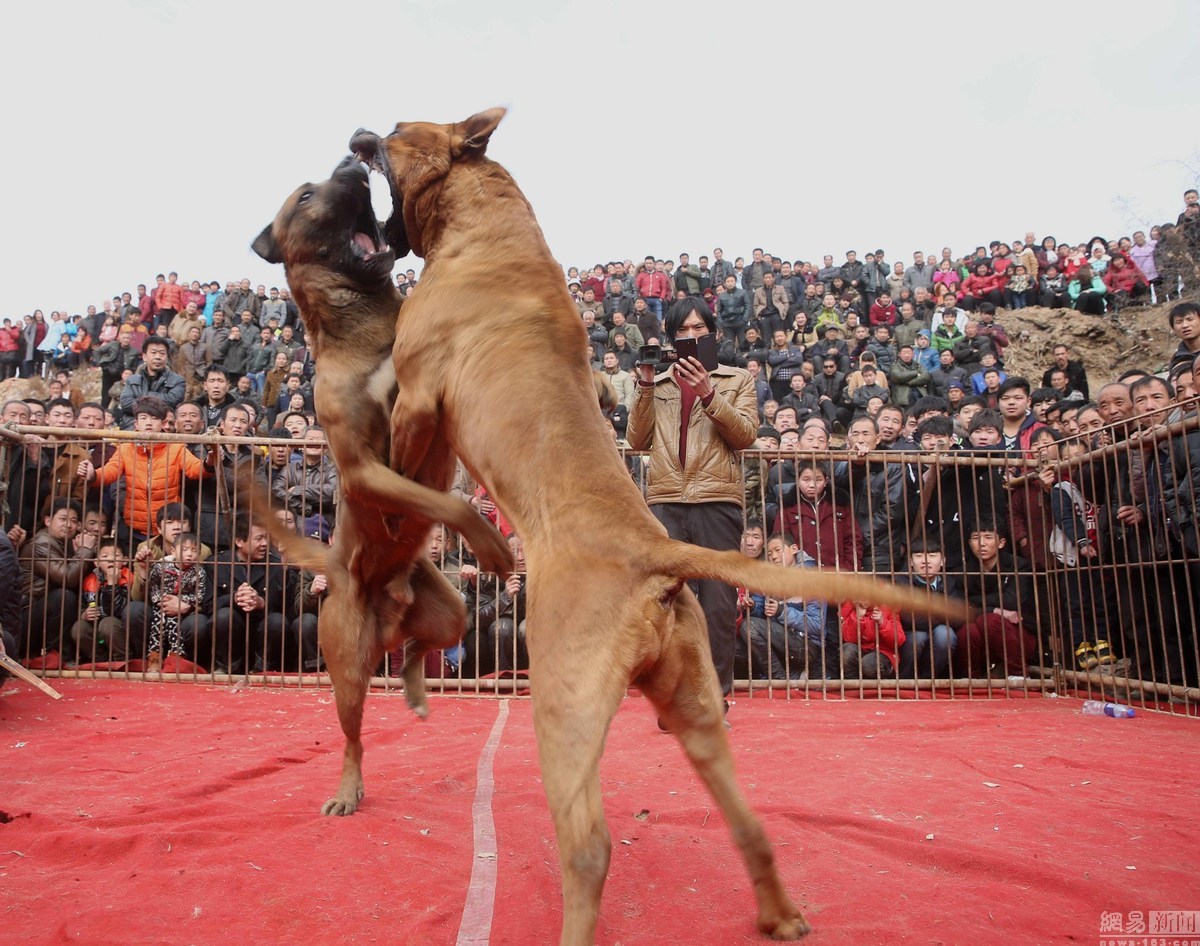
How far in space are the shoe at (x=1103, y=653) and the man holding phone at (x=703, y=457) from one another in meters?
3.53

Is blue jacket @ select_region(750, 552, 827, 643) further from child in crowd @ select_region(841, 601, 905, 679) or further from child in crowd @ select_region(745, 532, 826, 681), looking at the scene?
child in crowd @ select_region(841, 601, 905, 679)

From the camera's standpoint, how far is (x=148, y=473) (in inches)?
319

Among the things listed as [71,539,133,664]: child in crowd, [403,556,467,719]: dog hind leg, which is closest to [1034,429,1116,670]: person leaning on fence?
[403,556,467,719]: dog hind leg

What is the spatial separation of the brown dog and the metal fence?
11.7 feet

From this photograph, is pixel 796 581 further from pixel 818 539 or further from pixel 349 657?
pixel 818 539

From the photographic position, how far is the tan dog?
80.1 inches

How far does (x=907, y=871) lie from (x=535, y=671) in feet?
5.43

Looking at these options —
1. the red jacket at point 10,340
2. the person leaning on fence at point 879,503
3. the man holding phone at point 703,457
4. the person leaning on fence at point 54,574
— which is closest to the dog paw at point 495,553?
the man holding phone at point 703,457

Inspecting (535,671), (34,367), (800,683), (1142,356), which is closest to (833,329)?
(1142,356)

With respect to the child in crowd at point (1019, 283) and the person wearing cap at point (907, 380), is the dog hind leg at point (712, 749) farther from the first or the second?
the child in crowd at point (1019, 283)

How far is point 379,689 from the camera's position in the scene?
26.3 ft

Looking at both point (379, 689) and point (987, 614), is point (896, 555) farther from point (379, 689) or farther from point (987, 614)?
point (379, 689)

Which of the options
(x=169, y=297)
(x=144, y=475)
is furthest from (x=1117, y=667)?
(x=169, y=297)

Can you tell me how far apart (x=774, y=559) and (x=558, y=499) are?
5.82 meters
